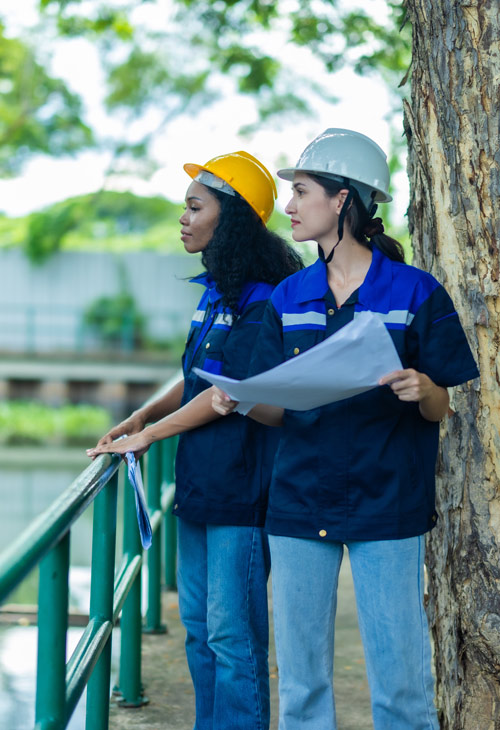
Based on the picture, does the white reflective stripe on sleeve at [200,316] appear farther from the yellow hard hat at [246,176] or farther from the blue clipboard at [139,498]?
the blue clipboard at [139,498]

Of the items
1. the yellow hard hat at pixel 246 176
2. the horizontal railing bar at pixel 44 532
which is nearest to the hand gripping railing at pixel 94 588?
the horizontal railing bar at pixel 44 532

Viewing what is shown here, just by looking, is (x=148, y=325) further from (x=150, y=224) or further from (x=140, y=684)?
(x=140, y=684)

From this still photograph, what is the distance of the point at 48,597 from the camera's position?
1938mm

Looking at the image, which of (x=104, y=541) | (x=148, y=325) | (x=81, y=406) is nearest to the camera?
(x=104, y=541)

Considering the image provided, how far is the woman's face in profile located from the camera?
2924 mm

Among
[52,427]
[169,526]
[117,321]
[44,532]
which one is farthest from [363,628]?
[117,321]

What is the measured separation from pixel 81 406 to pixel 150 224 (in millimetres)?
11707

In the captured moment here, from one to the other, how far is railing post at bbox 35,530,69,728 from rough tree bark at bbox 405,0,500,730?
1.36 metres

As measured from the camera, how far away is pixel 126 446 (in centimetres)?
280

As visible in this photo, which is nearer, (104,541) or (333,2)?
(104,541)

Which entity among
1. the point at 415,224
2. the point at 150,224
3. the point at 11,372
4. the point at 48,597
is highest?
the point at 150,224

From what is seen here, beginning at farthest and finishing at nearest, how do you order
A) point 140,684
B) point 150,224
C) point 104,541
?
1. point 150,224
2. point 140,684
3. point 104,541

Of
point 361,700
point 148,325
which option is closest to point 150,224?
point 148,325

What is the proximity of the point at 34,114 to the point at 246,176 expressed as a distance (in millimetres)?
21134
